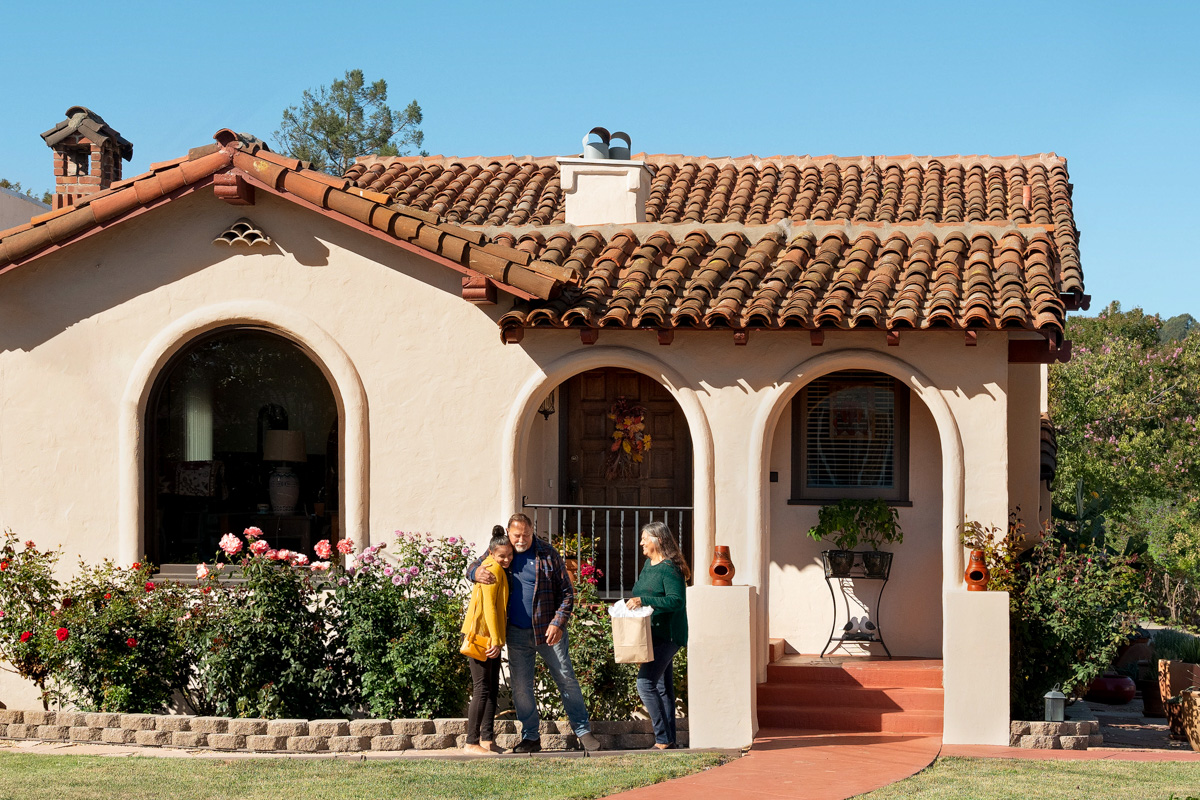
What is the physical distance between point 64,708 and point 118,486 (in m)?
1.87

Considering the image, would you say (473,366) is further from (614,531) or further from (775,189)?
(775,189)

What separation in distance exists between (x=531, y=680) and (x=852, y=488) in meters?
3.96

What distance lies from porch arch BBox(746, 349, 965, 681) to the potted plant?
776 mm

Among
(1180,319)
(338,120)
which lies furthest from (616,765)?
(1180,319)

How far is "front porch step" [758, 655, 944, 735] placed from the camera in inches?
408

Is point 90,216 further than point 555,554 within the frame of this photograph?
Yes

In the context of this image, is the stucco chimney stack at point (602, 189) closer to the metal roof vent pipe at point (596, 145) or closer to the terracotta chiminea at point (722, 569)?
the metal roof vent pipe at point (596, 145)

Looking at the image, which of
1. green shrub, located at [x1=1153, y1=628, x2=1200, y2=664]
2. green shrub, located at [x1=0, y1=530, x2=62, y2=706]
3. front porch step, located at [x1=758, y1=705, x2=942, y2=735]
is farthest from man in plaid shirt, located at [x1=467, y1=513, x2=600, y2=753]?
green shrub, located at [x1=1153, y1=628, x2=1200, y2=664]

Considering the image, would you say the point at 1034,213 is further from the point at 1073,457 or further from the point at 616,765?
the point at 1073,457

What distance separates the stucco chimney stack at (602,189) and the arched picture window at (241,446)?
3.39 m

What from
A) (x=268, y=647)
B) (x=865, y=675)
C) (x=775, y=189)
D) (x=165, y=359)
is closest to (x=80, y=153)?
(x=165, y=359)

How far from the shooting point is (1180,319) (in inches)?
2756

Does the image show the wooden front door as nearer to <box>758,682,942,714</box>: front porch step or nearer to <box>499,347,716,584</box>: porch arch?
<box>499,347,716,584</box>: porch arch

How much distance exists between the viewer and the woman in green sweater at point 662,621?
9461mm
